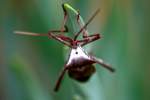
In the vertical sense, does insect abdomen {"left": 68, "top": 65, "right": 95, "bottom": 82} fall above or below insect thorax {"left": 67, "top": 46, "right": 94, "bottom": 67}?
below

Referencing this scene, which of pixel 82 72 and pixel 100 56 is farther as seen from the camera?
pixel 100 56

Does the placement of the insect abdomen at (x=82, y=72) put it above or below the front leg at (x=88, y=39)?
below

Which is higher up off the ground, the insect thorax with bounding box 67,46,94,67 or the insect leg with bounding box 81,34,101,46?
the insect leg with bounding box 81,34,101,46

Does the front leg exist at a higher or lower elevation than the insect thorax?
higher
